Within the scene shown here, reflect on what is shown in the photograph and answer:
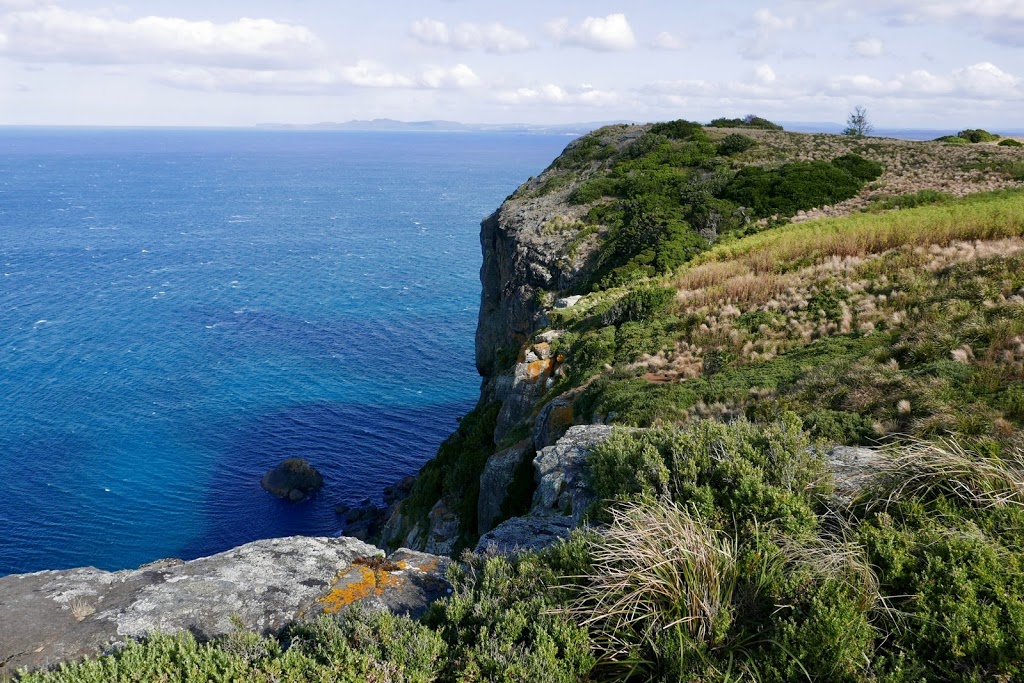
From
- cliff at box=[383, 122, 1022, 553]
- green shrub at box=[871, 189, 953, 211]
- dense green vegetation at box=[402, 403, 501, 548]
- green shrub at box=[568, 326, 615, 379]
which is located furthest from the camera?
green shrub at box=[871, 189, 953, 211]

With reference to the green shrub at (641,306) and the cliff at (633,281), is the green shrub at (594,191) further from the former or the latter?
the green shrub at (641,306)

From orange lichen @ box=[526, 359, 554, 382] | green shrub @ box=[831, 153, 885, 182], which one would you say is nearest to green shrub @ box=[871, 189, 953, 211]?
green shrub @ box=[831, 153, 885, 182]

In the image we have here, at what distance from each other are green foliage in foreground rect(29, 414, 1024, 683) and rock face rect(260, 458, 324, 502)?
40.0 metres

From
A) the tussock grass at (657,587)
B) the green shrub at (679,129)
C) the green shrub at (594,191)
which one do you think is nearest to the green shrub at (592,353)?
the tussock grass at (657,587)

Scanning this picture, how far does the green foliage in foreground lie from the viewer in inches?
205

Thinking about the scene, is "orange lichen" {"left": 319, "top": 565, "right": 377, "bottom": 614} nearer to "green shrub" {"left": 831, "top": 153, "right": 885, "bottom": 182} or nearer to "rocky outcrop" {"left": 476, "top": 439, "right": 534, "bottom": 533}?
"rocky outcrop" {"left": 476, "top": 439, "right": 534, "bottom": 533}

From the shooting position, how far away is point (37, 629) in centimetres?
680

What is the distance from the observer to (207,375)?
58531 mm

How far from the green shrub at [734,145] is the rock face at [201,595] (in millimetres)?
44505

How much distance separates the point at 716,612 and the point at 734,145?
46.6m

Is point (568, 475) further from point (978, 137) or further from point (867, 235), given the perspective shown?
point (978, 137)

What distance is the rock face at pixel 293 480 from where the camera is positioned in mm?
43812

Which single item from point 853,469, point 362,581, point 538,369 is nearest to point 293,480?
point 538,369

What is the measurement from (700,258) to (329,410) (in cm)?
3598
